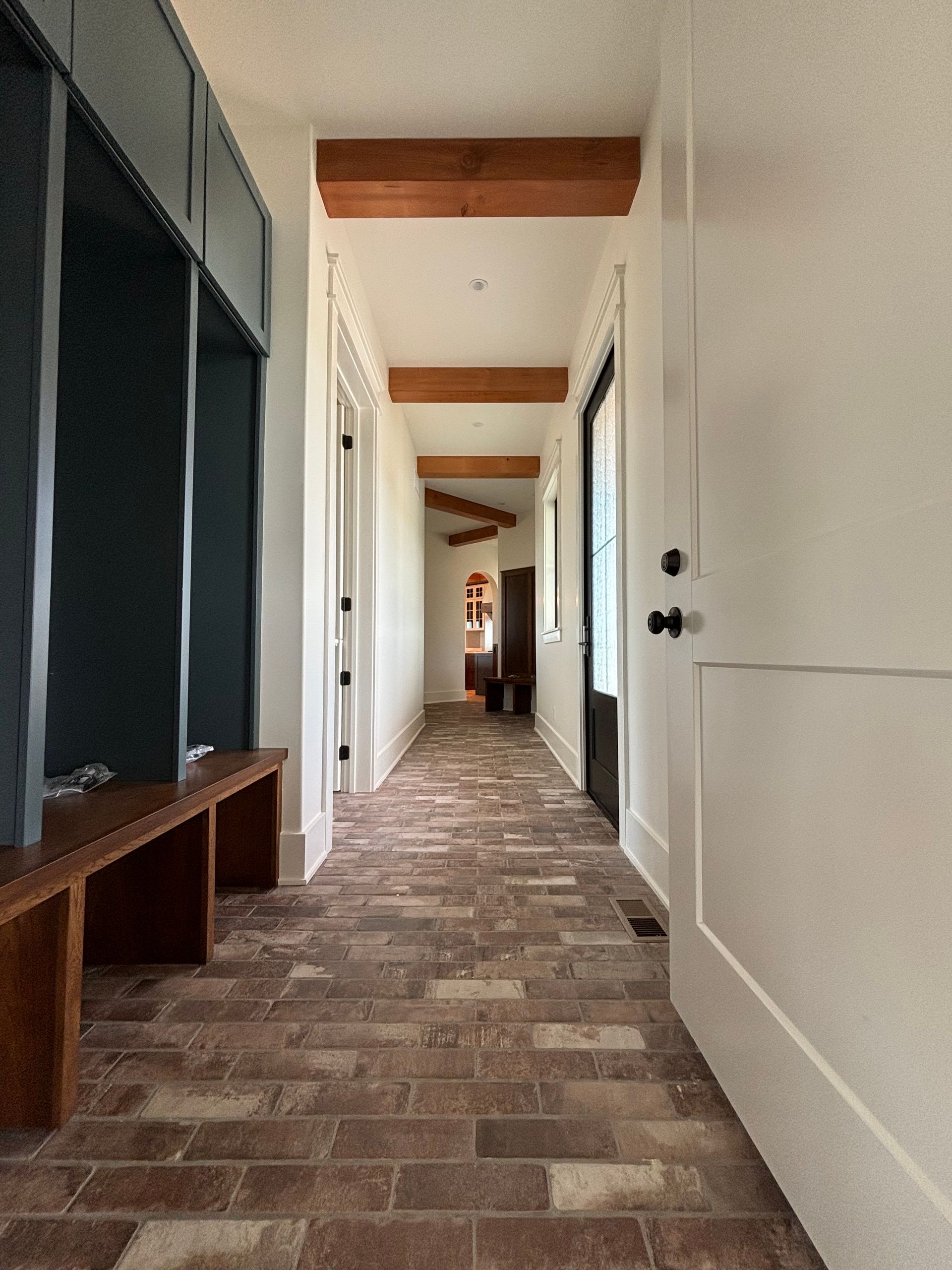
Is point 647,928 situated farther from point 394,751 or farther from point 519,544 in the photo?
point 519,544

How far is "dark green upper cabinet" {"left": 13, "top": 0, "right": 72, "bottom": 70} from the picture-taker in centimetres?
103

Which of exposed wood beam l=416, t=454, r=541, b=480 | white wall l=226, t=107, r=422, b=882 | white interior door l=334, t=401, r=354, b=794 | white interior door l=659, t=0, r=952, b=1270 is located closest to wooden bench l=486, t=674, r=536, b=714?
exposed wood beam l=416, t=454, r=541, b=480

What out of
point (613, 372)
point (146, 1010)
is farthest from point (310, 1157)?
point (613, 372)

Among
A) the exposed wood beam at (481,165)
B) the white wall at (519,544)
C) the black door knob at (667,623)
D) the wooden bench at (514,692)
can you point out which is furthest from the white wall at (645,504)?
the white wall at (519,544)

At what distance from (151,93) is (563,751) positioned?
157 inches

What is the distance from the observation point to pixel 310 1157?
98 cm

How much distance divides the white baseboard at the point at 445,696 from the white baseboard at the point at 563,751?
378cm

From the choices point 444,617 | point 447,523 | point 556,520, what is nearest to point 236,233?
point 556,520

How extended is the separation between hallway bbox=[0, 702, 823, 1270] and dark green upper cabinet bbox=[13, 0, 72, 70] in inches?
68.3

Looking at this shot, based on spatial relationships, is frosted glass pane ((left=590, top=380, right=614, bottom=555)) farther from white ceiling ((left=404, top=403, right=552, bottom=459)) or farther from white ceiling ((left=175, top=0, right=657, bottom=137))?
white ceiling ((left=404, top=403, right=552, bottom=459))

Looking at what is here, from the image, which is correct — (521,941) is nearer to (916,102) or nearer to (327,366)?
(916,102)

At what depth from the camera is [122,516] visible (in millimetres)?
1671

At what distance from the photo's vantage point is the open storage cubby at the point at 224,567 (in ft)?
7.04

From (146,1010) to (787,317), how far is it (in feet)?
5.67
